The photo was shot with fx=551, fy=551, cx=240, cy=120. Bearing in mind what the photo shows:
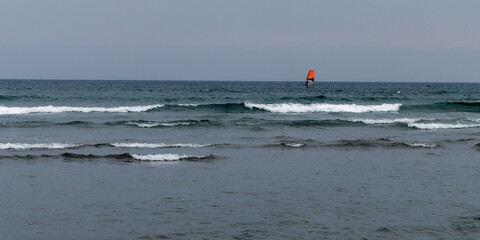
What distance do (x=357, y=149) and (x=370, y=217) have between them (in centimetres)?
991

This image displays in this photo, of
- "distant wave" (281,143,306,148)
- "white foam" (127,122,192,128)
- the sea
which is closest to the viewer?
the sea

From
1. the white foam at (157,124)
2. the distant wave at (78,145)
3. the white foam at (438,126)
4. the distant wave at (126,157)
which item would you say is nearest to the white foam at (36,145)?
the distant wave at (78,145)

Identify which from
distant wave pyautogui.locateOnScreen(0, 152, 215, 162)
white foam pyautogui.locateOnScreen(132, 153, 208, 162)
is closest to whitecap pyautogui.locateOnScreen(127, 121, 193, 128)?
distant wave pyautogui.locateOnScreen(0, 152, 215, 162)

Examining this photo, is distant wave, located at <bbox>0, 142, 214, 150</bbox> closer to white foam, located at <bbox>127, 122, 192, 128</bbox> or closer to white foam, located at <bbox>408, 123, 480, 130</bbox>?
white foam, located at <bbox>127, 122, 192, 128</bbox>

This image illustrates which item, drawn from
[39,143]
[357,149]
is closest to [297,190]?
[357,149]

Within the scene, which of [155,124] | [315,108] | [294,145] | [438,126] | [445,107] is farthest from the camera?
[445,107]

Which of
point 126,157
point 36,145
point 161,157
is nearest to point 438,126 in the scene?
point 161,157

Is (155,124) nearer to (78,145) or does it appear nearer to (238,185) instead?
(78,145)

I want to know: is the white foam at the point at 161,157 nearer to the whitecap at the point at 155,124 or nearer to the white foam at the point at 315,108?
the whitecap at the point at 155,124

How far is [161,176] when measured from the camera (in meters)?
13.9

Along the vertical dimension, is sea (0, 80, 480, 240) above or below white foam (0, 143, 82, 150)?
below

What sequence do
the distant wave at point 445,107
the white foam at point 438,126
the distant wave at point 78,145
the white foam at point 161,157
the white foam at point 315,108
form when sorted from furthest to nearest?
the distant wave at point 445,107 → the white foam at point 315,108 → the white foam at point 438,126 → the distant wave at point 78,145 → the white foam at point 161,157

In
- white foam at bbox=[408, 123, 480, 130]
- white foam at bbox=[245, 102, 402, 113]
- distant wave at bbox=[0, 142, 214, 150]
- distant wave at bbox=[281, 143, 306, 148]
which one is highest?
white foam at bbox=[245, 102, 402, 113]

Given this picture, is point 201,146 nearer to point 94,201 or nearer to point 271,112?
point 94,201
